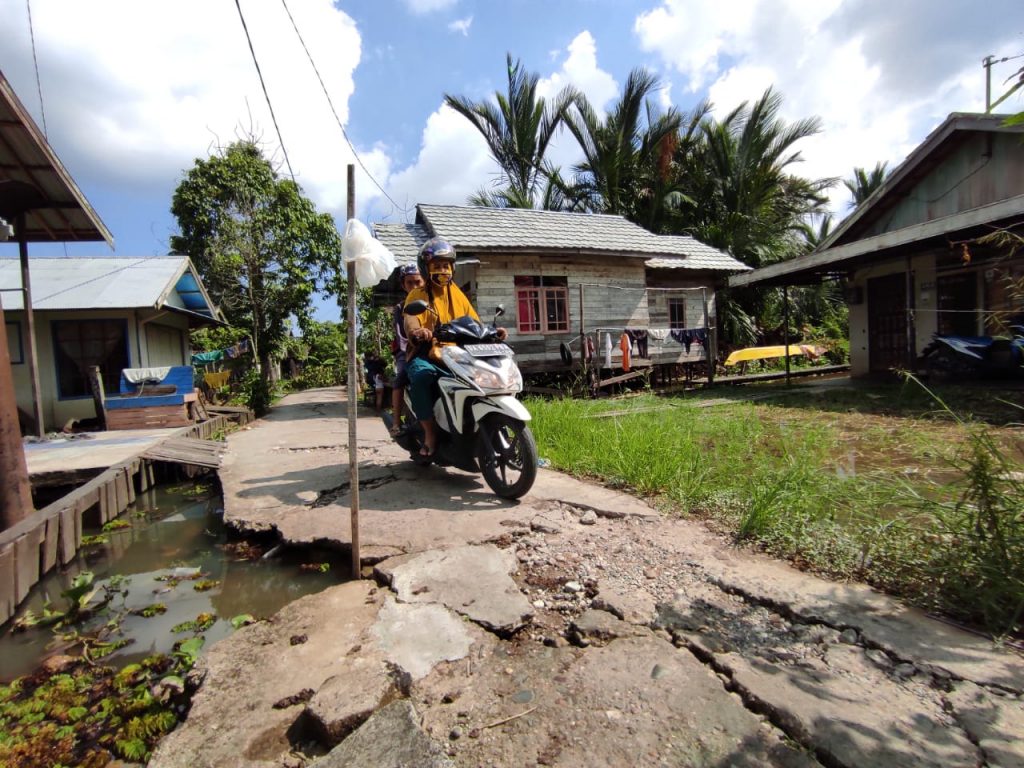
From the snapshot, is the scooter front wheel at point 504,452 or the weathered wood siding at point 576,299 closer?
the scooter front wheel at point 504,452

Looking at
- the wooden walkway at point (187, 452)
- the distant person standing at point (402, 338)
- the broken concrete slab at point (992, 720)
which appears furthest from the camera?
the wooden walkway at point (187, 452)

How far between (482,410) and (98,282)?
31.3 feet

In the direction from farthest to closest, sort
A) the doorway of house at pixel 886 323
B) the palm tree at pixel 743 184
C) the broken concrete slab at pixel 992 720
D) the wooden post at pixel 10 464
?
1. the palm tree at pixel 743 184
2. the doorway of house at pixel 886 323
3. the wooden post at pixel 10 464
4. the broken concrete slab at pixel 992 720

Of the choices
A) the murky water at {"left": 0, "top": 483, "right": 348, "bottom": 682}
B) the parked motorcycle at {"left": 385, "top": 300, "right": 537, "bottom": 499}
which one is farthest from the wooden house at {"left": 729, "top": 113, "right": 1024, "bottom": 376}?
the murky water at {"left": 0, "top": 483, "right": 348, "bottom": 682}

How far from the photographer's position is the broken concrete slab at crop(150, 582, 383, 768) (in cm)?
135

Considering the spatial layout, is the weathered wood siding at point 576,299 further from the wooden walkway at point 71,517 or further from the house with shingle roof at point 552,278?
the wooden walkway at point 71,517

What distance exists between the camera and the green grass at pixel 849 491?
1867 millimetres

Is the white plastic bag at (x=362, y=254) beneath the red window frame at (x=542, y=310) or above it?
beneath

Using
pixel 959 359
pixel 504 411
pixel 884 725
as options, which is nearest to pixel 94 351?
pixel 504 411

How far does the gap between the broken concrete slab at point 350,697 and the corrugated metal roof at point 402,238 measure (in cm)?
877

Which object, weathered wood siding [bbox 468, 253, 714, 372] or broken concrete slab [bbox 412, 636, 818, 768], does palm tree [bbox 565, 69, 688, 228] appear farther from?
broken concrete slab [bbox 412, 636, 818, 768]

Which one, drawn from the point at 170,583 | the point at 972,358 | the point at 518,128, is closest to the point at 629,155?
the point at 518,128

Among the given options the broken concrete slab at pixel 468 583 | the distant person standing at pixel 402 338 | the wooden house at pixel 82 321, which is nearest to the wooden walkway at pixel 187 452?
the distant person standing at pixel 402 338

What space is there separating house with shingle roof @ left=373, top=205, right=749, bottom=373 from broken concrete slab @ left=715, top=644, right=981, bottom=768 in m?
7.87
